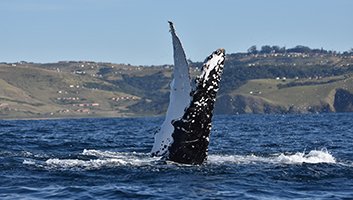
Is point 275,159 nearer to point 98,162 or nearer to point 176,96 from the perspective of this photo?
point 98,162

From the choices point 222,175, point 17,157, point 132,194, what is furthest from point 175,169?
point 17,157

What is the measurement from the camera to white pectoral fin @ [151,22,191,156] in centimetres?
1541

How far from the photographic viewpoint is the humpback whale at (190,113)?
632 inches

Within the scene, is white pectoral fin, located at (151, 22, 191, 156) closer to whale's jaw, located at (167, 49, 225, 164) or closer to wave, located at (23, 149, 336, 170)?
whale's jaw, located at (167, 49, 225, 164)

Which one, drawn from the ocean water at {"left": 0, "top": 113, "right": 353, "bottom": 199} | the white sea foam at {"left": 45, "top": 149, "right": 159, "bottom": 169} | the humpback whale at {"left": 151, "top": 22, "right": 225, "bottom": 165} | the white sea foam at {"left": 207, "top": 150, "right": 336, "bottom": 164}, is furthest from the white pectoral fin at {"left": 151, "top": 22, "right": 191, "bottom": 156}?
the white sea foam at {"left": 207, "top": 150, "right": 336, "bottom": 164}

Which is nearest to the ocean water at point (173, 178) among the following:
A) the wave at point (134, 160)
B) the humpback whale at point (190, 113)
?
the wave at point (134, 160)

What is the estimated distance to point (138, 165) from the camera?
18.0 metres

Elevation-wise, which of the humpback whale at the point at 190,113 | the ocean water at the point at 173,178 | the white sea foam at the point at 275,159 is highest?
the humpback whale at the point at 190,113

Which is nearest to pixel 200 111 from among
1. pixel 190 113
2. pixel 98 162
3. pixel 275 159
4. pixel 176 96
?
pixel 190 113

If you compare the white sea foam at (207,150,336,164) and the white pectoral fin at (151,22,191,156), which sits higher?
the white pectoral fin at (151,22,191,156)

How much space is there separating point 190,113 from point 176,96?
54 centimetres

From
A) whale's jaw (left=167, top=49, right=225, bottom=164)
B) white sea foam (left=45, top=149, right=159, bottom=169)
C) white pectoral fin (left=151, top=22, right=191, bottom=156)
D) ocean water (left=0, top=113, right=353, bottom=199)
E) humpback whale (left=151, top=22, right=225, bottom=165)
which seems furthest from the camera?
white sea foam (left=45, top=149, right=159, bottom=169)

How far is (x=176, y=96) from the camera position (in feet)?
52.2

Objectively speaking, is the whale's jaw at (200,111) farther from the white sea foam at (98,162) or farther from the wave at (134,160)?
the white sea foam at (98,162)
